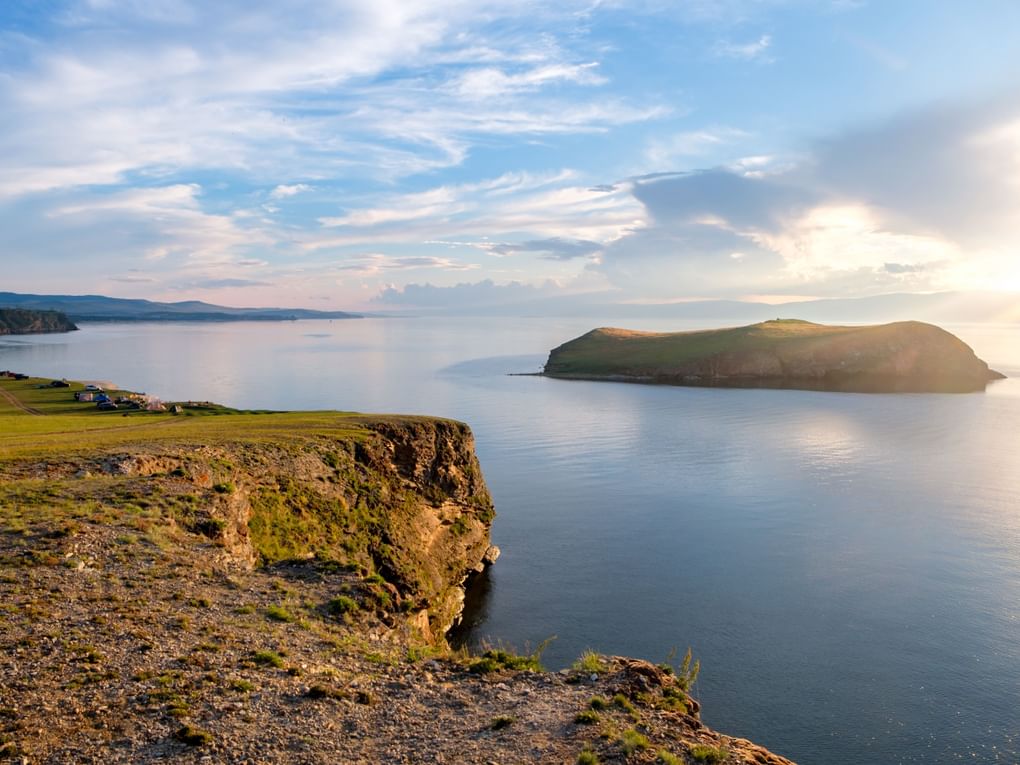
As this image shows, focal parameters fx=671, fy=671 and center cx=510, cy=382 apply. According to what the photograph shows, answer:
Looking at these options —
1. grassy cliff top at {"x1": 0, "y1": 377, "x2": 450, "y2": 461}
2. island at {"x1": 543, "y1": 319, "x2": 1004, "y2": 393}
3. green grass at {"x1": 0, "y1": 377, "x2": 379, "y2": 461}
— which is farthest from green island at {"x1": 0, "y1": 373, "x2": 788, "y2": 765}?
island at {"x1": 543, "y1": 319, "x2": 1004, "y2": 393}

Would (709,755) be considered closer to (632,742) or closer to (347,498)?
(632,742)

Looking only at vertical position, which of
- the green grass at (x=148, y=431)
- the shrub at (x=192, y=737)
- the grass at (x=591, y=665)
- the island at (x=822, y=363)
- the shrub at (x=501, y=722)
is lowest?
the grass at (x=591, y=665)

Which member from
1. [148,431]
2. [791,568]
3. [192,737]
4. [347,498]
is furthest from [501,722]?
[791,568]

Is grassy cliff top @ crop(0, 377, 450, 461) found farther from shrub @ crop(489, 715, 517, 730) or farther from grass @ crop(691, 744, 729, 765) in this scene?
grass @ crop(691, 744, 729, 765)

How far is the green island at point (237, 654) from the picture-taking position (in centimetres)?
1223

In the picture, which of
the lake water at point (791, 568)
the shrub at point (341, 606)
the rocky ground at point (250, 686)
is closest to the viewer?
the rocky ground at point (250, 686)

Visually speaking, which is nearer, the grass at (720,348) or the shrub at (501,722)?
the shrub at (501,722)

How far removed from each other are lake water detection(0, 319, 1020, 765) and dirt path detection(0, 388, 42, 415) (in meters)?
44.7

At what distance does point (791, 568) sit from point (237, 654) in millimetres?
36340

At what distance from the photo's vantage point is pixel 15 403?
71.4 m

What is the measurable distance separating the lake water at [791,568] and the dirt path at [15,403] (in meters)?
44.7

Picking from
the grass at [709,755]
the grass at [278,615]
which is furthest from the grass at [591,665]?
the grass at [278,615]

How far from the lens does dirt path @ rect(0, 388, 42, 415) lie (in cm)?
6531

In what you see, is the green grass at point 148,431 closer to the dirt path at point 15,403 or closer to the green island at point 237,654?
the green island at point 237,654
